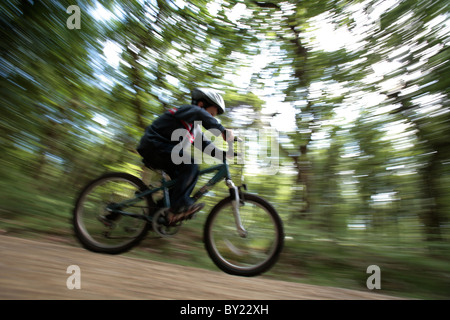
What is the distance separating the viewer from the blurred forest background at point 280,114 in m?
3.06

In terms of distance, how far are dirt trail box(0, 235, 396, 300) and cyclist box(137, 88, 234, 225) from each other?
1.59 ft

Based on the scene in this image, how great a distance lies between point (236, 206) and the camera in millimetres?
2059

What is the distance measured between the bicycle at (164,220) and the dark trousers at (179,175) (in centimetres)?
7

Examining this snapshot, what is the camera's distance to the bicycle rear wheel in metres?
2.22

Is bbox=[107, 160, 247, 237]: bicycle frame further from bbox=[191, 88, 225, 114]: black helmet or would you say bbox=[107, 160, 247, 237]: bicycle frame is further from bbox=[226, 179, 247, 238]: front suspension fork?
bbox=[191, 88, 225, 114]: black helmet

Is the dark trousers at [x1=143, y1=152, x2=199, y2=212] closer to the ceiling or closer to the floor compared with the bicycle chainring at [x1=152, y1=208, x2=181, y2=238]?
closer to the ceiling

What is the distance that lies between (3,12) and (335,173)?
4.68 meters

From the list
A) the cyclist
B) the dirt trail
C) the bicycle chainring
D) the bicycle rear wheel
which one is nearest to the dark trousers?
the cyclist

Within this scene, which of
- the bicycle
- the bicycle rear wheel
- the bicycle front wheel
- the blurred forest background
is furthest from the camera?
the blurred forest background

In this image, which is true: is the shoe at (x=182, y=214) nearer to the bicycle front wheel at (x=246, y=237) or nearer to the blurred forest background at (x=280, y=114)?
the bicycle front wheel at (x=246, y=237)

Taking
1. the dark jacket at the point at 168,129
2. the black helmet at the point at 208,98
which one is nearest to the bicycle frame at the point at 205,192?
the dark jacket at the point at 168,129

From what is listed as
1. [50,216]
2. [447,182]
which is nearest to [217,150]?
[50,216]

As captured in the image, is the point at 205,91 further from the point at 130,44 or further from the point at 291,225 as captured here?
the point at 130,44

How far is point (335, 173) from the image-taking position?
397 cm
